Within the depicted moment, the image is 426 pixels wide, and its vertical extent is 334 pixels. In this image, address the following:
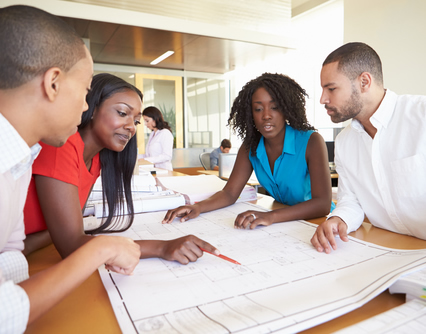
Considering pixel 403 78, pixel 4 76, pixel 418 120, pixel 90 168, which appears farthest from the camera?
pixel 403 78

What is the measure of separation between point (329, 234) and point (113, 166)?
0.88 meters

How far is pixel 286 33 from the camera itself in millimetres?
5824

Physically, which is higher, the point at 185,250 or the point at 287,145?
the point at 287,145

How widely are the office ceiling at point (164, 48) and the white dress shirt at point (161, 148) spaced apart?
1437 millimetres

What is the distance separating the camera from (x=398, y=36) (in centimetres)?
400

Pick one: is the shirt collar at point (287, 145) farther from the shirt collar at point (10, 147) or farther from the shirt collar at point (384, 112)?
the shirt collar at point (10, 147)

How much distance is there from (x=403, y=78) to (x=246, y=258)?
4.14 meters

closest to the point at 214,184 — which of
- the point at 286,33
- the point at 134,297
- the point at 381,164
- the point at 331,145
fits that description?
the point at 381,164

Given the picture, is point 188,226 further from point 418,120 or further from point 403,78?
point 403,78

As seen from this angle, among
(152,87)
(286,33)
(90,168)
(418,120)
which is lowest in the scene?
(90,168)

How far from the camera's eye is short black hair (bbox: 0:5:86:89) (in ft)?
1.88

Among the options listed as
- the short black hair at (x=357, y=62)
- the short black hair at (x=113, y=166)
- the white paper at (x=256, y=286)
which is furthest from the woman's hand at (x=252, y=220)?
the short black hair at (x=357, y=62)

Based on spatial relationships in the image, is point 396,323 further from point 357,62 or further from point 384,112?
point 357,62

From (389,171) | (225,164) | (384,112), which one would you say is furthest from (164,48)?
(389,171)
